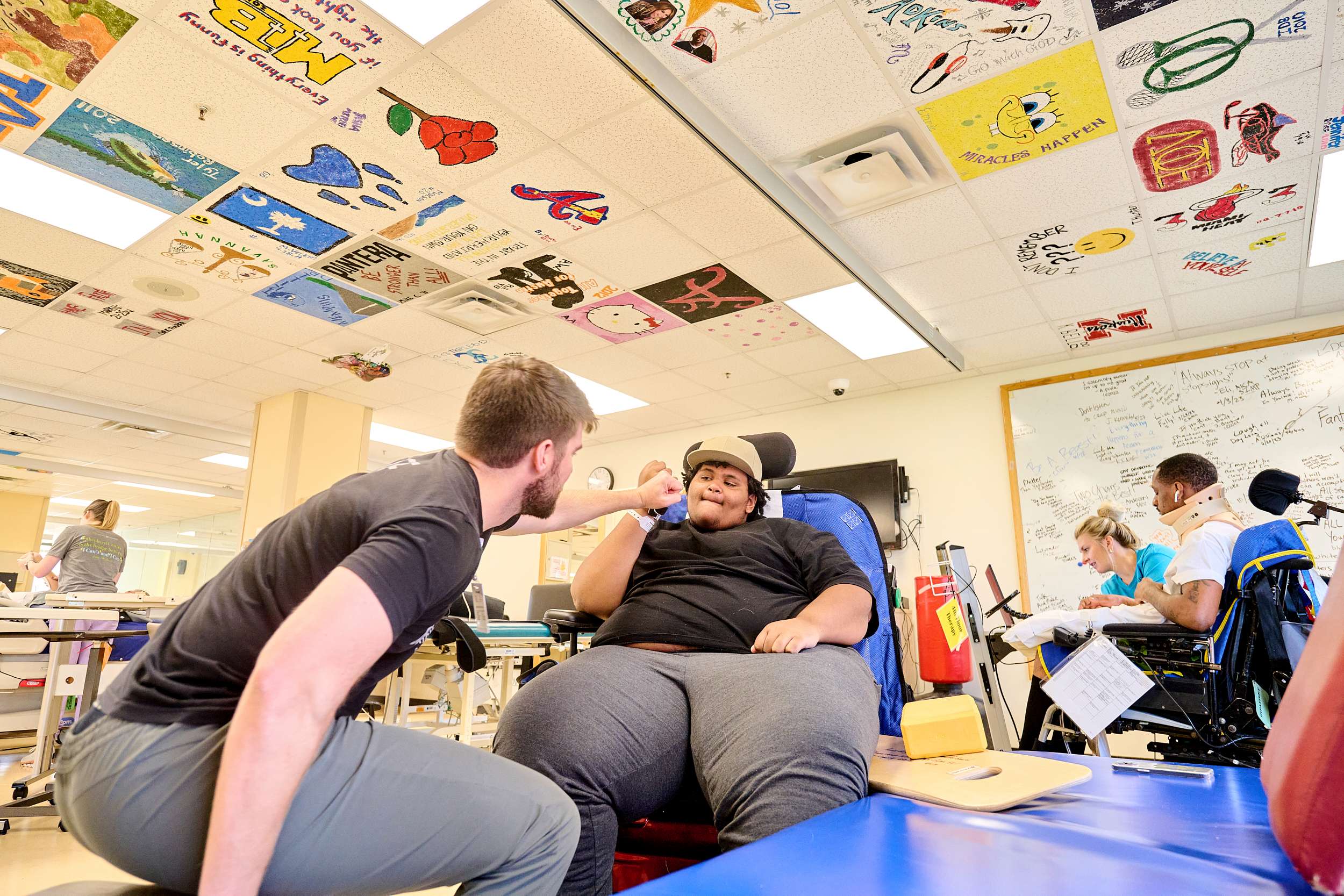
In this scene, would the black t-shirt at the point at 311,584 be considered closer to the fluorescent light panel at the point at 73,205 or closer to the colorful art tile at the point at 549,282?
the colorful art tile at the point at 549,282

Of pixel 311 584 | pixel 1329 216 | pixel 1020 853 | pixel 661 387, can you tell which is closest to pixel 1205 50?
pixel 1329 216

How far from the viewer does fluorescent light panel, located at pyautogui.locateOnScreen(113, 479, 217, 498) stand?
9.70m

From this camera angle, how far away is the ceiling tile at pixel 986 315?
4.34 metres

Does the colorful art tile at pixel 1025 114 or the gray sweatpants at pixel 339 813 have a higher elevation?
the colorful art tile at pixel 1025 114

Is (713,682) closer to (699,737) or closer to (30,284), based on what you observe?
(699,737)

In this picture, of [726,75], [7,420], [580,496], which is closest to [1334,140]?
[726,75]

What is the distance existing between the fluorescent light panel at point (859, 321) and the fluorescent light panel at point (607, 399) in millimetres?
1898

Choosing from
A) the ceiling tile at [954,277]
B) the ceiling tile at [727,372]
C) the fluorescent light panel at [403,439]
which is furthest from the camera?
the fluorescent light panel at [403,439]

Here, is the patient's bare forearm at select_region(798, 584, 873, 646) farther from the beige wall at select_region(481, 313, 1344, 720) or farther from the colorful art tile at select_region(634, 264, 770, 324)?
the beige wall at select_region(481, 313, 1344, 720)

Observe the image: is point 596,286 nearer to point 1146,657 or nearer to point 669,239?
point 669,239

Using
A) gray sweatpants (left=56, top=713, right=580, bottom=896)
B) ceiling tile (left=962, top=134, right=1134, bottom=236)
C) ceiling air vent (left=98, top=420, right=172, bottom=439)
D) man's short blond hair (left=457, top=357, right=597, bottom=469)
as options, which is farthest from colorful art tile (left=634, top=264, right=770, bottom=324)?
ceiling air vent (left=98, top=420, right=172, bottom=439)

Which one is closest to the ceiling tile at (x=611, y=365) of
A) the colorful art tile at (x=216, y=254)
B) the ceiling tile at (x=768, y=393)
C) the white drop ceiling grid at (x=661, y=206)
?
the white drop ceiling grid at (x=661, y=206)

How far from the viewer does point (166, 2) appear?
7.60 ft

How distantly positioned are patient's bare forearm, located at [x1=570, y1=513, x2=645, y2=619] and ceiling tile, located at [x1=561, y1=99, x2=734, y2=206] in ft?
5.68
